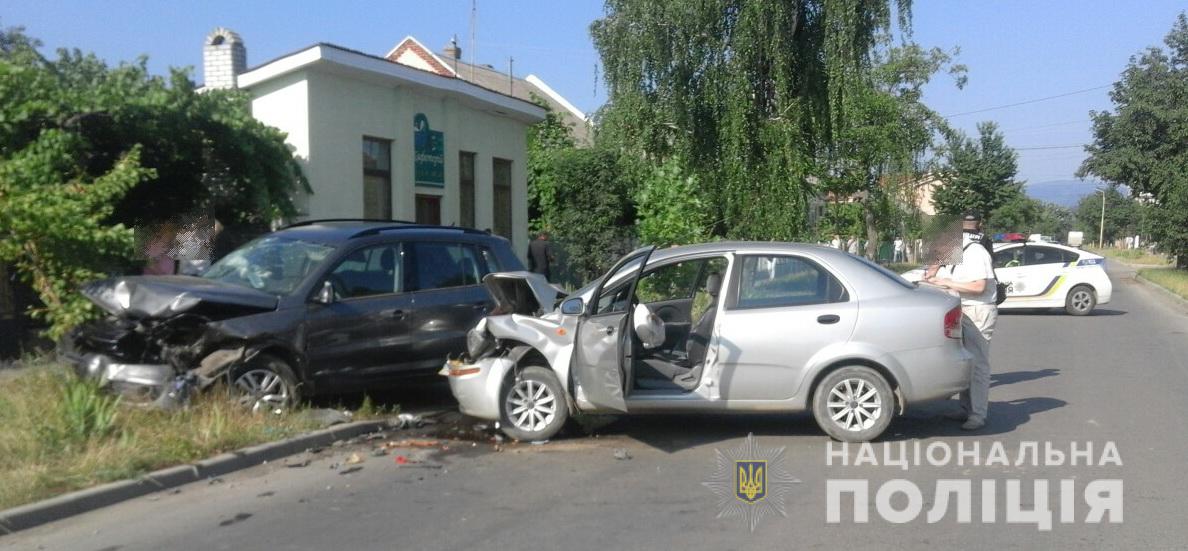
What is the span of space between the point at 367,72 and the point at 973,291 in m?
10.7

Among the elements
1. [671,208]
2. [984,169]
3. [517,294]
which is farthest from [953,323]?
[984,169]

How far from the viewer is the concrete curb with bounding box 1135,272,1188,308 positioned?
26534 mm

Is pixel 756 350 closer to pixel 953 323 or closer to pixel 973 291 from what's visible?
pixel 953 323

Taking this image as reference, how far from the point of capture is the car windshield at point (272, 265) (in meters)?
9.23

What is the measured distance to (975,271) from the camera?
9.87 m

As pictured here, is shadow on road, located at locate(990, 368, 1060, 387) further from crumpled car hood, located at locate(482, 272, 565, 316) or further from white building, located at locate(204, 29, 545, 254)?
white building, located at locate(204, 29, 545, 254)

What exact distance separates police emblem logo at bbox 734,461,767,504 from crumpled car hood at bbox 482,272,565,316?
2351 millimetres

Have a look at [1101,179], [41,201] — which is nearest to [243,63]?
[41,201]

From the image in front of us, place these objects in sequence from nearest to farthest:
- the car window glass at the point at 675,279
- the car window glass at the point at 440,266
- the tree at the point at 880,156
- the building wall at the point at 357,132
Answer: the car window glass at the point at 675,279 < the car window glass at the point at 440,266 < the building wall at the point at 357,132 < the tree at the point at 880,156

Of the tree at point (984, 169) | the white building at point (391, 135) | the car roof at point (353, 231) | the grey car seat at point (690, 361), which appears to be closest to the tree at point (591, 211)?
the white building at point (391, 135)

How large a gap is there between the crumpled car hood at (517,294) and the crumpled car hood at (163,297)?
188 cm

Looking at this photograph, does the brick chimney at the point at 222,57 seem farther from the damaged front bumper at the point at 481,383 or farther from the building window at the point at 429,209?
the damaged front bumper at the point at 481,383

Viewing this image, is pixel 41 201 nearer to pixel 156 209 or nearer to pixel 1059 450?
pixel 156 209

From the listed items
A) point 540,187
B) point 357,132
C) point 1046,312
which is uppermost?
point 357,132
